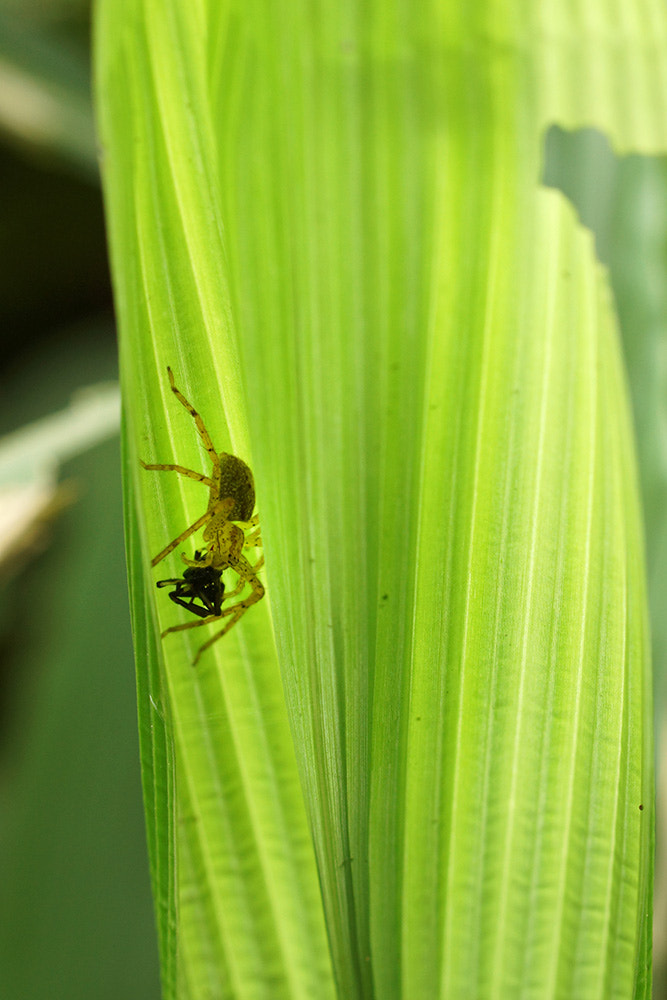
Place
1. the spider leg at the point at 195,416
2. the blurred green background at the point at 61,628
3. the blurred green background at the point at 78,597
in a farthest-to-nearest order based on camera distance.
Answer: the blurred green background at the point at 61,628 < the blurred green background at the point at 78,597 < the spider leg at the point at 195,416

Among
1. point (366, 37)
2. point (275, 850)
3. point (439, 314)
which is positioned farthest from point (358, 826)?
point (366, 37)

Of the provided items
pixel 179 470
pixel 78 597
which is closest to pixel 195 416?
pixel 179 470

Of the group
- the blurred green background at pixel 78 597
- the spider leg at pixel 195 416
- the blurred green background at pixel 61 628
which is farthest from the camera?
the blurred green background at pixel 61 628

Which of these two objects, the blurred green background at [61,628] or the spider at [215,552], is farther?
the blurred green background at [61,628]

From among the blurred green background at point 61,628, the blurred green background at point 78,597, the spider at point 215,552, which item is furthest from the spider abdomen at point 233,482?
the blurred green background at point 61,628

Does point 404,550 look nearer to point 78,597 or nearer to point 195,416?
point 195,416

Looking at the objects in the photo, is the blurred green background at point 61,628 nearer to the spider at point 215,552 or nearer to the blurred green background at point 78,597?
the blurred green background at point 78,597

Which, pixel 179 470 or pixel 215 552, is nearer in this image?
pixel 179 470
